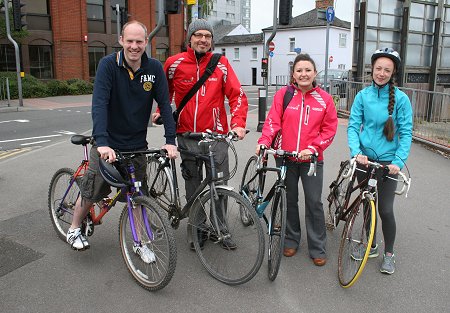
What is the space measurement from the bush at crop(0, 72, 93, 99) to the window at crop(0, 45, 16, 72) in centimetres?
224

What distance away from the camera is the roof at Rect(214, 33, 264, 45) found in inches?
2164

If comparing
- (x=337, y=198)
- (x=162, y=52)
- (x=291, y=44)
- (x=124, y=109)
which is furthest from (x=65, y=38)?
(x=291, y=44)

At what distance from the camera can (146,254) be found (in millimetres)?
3307

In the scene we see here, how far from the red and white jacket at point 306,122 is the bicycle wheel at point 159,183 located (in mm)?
936

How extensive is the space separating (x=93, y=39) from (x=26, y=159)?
79.0 feet

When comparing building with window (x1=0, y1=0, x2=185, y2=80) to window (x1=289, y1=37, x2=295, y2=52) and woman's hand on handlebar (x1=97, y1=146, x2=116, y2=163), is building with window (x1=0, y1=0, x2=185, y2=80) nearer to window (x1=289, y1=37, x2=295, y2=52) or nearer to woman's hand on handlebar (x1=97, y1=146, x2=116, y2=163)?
window (x1=289, y1=37, x2=295, y2=52)

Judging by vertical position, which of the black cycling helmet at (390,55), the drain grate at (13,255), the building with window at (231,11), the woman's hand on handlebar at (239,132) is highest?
the building with window at (231,11)

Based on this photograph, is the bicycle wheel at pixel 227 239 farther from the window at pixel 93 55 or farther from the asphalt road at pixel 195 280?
the window at pixel 93 55

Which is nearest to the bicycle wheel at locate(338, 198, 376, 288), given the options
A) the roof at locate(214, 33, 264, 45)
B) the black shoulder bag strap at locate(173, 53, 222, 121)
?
the black shoulder bag strap at locate(173, 53, 222, 121)

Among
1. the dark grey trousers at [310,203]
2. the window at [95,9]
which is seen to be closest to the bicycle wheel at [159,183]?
the dark grey trousers at [310,203]

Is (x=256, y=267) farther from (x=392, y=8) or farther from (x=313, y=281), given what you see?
(x=392, y=8)

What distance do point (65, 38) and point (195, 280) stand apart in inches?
1122

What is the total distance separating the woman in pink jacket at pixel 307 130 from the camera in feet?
11.7

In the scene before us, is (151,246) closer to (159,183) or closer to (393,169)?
(159,183)
